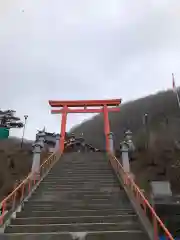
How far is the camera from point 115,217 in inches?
307

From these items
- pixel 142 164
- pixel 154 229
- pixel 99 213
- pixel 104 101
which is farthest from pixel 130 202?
pixel 104 101

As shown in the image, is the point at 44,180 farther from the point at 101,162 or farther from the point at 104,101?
the point at 104,101

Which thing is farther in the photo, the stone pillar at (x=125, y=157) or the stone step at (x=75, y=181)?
the stone pillar at (x=125, y=157)

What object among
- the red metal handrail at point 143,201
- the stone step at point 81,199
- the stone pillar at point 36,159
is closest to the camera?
the red metal handrail at point 143,201

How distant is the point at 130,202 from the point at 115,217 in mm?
1369

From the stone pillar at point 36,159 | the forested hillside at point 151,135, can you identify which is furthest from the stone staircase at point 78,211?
the forested hillside at point 151,135

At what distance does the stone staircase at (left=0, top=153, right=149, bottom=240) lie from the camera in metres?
6.81

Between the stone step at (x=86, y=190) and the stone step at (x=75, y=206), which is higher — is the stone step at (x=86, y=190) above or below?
above

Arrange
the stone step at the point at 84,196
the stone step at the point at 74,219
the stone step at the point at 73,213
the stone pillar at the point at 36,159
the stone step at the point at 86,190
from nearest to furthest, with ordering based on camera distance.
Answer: the stone step at the point at 74,219 → the stone step at the point at 73,213 → the stone step at the point at 84,196 → the stone step at the point at 86,190 → the stone pillar at the point at 36,159

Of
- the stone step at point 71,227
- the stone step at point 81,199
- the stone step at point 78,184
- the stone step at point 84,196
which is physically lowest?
the stone step at point 71,227

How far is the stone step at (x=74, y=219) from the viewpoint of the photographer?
7645mm

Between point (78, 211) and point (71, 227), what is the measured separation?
107 centimetres

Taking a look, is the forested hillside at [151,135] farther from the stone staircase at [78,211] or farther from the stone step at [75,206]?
the stone step at [75,206]

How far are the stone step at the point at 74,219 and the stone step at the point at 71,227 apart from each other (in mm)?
366
